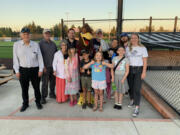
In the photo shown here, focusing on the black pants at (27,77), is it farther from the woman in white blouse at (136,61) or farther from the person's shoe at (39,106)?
the woman in white blouse at (136,61)

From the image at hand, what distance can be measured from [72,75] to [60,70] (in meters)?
0.34

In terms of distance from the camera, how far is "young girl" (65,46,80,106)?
10.6 ft

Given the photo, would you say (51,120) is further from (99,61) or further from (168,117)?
(168,117)

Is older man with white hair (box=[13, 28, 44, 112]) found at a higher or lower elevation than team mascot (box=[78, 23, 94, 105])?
lower

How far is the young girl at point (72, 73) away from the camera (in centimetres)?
325

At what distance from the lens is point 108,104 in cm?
358

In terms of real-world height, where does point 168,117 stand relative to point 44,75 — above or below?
below

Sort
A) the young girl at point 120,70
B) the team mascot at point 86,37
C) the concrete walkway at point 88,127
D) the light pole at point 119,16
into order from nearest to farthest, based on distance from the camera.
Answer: the concrete walkway at point 88,127 < the young girl at point 120,70 < the team mascot at point 86,37 < the light pole at point 119,16

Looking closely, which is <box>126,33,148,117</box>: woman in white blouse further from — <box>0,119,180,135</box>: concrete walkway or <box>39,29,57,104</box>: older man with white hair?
<box>39,29,57,104</box>: older man with white hair

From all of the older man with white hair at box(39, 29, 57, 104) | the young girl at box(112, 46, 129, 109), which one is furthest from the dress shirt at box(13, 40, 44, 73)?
the young girl at box(112, 46, 129, 109)

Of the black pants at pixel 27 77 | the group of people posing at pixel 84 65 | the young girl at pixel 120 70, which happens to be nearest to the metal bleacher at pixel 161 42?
the group of people posing at pixel 84 65

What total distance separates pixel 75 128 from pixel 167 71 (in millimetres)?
5324

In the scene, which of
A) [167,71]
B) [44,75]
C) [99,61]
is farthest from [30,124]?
[167,71]

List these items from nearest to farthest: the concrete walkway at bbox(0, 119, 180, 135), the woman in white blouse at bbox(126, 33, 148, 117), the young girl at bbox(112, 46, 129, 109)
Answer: the concrete walkway at bbox(0, 119, 180, 135), the woman in white blouse at bbox(126, 33, 148, 117), the young girl at bbox(112, 46, 129, 109)
